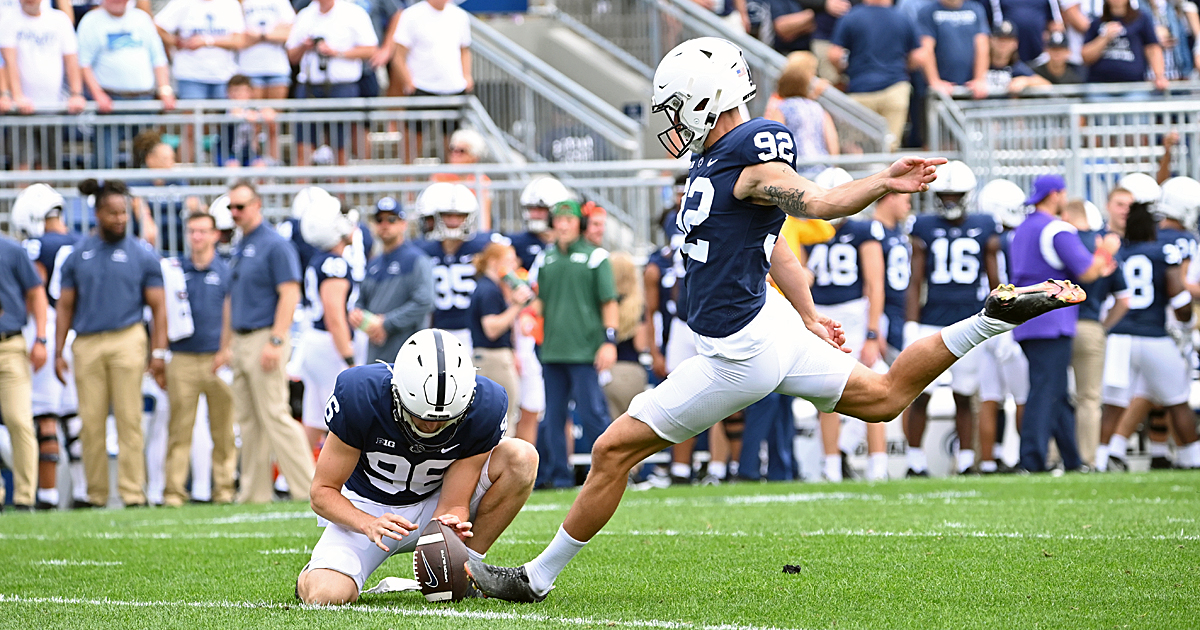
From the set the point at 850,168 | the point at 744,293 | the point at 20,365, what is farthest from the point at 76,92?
the point at 744,293

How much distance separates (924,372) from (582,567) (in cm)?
191

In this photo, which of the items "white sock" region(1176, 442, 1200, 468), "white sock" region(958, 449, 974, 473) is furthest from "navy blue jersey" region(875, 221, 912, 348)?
"white sock" region(1176, 442, 1200, 468)

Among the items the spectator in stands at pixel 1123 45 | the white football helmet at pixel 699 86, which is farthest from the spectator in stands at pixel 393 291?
the spectator in stands at pixel 1123 45

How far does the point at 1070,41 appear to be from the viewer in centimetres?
1705

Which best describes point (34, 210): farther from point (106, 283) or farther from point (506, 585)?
point (506, 585)

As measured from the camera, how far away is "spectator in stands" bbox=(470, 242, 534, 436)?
446 inches

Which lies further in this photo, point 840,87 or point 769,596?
point 840,87

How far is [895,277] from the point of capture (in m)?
11.7

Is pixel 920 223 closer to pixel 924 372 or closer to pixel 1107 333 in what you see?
pixel 1107 333

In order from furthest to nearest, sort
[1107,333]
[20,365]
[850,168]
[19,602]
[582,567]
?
[850,168] → [1107,333] → [20,365] → [582,567] → [19,602]

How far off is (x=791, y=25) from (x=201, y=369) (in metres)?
8.81

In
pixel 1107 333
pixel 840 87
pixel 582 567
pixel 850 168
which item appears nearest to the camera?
pixel 582 567

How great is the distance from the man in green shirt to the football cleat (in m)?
6.04

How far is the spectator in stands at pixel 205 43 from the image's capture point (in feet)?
48.8
